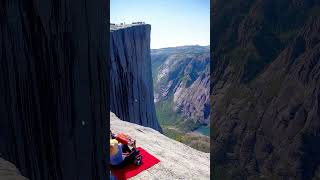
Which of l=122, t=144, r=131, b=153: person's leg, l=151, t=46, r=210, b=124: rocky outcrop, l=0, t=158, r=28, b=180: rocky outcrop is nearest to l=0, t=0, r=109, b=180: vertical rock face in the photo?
l=0, t=158, r=28, b=180: rocky outcrop

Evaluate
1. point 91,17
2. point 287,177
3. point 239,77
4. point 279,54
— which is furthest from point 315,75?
point 91,17

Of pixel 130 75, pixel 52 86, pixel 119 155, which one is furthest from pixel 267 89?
pixel 130 75

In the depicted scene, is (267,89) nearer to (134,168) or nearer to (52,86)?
(52,86)

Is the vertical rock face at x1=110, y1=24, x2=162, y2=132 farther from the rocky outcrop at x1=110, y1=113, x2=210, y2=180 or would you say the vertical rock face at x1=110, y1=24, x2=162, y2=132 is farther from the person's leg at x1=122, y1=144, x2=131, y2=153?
the person's leg at x1=122, y1=144, x2=131, y2=153

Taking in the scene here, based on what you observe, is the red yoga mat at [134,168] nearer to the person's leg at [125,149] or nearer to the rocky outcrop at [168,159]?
the rocky outcrop at [168,159]

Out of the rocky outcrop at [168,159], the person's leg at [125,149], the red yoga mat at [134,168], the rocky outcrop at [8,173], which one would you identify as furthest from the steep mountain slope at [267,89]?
the person's leg at [125,149]

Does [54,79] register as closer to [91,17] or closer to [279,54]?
[91,17]
